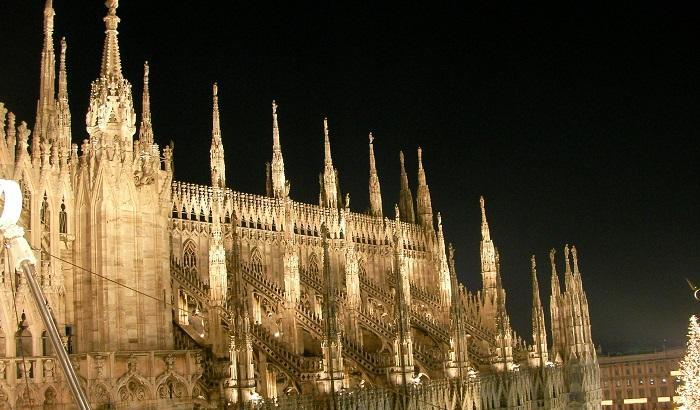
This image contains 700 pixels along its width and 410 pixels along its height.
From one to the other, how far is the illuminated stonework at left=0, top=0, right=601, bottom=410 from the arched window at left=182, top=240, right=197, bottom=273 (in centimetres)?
7

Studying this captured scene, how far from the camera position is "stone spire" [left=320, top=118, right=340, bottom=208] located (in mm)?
47934

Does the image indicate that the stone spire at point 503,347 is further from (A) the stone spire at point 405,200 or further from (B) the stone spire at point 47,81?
(B) the stone spire at point 47,81

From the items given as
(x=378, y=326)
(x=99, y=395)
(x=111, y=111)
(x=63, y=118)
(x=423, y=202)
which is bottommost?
(x=99, y=395)

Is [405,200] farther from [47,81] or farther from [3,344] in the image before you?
[3,344]

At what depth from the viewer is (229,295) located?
1340 inches

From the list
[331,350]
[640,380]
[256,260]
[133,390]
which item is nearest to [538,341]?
[256,260]

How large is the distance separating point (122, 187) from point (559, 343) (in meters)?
30.8

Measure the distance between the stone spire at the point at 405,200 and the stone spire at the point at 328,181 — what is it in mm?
7281

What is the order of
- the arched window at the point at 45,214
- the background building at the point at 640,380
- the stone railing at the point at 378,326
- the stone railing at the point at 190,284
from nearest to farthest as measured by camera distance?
the arched window at the point at 45,214 < the stone railing at the point at 190,284 < the stone railing at the point at 378,326 < the background building at the point at 640,380

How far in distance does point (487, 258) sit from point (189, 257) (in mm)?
20350

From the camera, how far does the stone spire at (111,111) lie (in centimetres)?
2547

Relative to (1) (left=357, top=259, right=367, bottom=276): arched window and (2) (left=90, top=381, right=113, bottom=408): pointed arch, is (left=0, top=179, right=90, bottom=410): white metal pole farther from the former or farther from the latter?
(1) (left=357, top=259, right=367, bottom=276): arched window

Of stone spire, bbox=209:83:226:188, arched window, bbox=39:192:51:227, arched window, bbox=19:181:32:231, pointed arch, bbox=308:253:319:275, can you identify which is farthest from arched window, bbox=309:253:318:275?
arched window, bbox=19:181:32:231

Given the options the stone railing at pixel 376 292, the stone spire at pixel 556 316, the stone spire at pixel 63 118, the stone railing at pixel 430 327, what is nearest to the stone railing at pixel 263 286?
the stone railing at pixel 376 292
